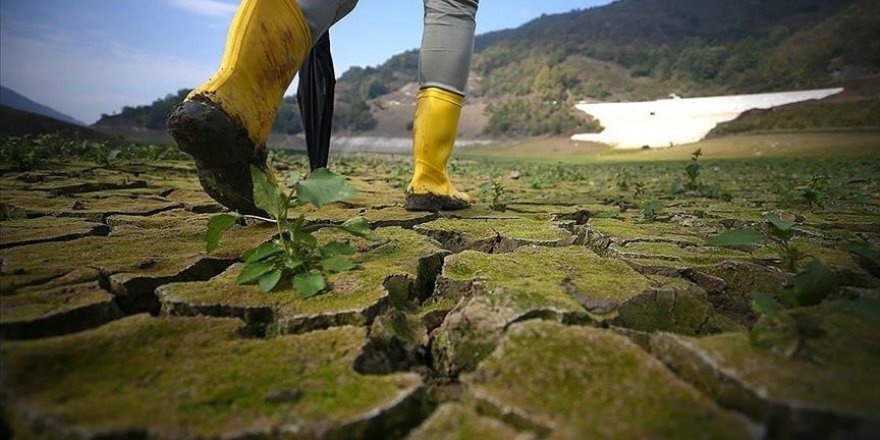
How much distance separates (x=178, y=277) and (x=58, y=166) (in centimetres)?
289

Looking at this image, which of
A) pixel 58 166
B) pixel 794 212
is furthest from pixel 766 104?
pixel 58 166

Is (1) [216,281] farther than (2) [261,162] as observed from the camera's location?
No

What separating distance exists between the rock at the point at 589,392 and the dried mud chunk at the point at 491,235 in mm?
766

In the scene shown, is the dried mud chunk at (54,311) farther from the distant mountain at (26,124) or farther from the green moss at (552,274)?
the distant mountain at (26,124)

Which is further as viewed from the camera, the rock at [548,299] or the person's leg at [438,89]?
the person's leg at [438,89]

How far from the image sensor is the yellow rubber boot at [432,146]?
2.08 metres

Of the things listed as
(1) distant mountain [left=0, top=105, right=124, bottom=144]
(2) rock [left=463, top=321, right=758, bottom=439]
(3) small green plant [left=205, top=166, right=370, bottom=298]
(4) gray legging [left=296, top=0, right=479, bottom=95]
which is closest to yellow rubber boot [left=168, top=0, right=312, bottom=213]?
(3) small green plant [left=205, top=166, right=370, bottom=298]

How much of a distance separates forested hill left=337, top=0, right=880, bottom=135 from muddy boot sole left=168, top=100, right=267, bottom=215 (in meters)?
28.5

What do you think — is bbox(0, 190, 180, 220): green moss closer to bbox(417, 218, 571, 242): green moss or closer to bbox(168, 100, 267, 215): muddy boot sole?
bbox(168, 100, 267, 215): muddy boot sole

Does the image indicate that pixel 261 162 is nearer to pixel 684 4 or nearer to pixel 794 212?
pixel 794 212

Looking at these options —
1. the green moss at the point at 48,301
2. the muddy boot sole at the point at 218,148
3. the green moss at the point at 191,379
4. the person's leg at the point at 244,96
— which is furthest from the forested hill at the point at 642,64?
the green moss at the point at 191,379

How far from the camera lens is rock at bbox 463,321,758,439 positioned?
571 millimetres

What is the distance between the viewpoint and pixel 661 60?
49.1 m

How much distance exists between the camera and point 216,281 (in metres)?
1.04
